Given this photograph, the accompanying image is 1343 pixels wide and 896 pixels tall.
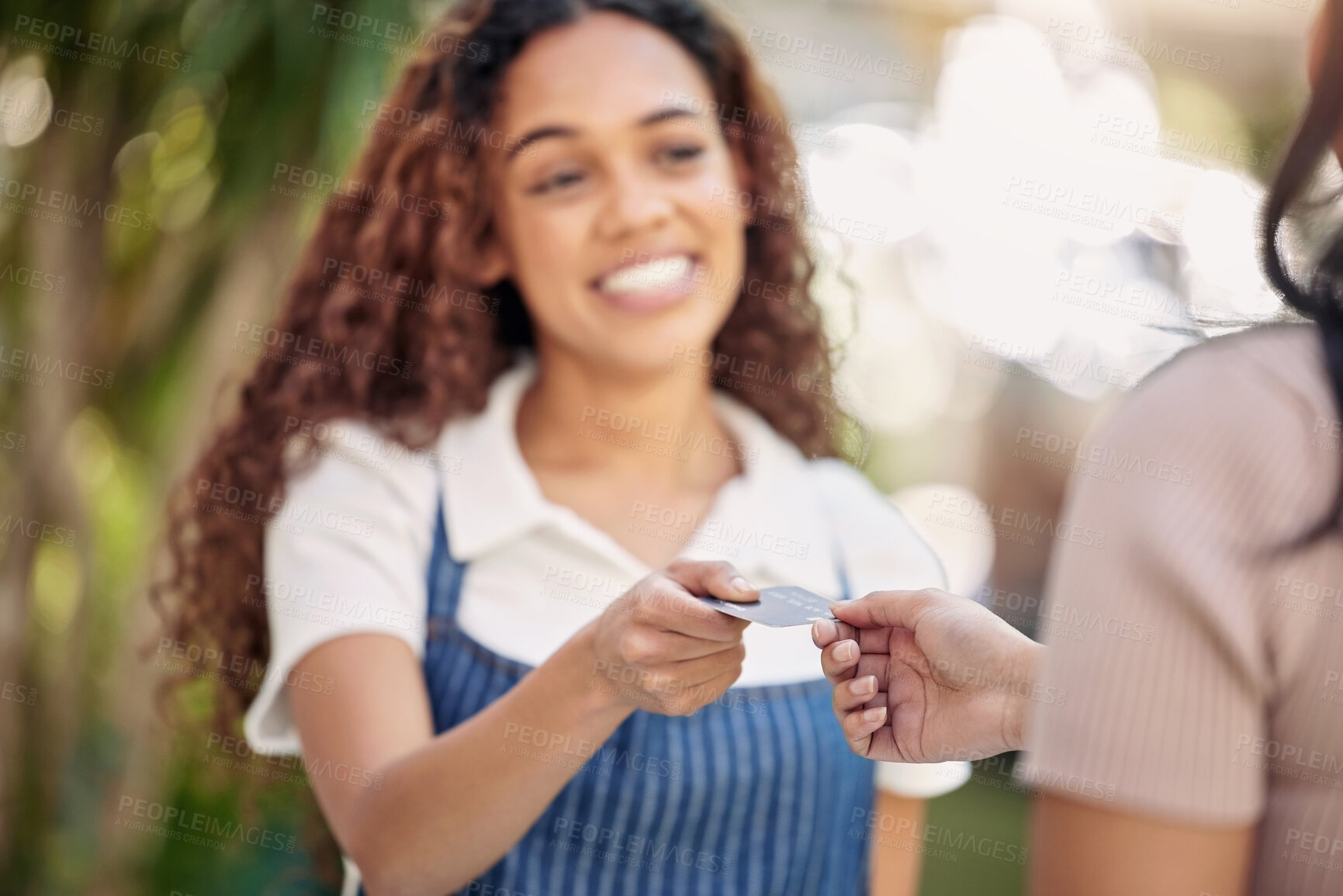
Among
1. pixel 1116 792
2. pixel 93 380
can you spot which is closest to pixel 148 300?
pixel 93 380

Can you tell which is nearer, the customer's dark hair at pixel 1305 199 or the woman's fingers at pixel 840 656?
the customer's dark hair at pixel 1305 199

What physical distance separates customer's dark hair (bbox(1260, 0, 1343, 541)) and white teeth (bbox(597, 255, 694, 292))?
0.59 meters

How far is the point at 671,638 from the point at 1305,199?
1.66 ft

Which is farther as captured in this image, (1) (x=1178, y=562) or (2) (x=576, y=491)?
(2) (x=576, y=491)

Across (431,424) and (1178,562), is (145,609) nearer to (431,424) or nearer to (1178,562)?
(431,424)

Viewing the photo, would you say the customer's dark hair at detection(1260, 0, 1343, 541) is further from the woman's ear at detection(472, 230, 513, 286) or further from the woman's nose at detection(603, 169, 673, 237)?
the woman's ear at detection(472, 230, 513, 286)

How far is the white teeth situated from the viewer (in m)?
1.08

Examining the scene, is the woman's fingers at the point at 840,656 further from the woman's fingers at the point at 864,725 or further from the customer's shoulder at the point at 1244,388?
the customer's shoulder at the point at 1244,388

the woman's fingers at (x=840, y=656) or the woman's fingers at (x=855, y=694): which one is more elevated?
the woman's fingers at (x=840, y=656)

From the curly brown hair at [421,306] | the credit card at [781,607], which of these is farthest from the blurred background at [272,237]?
the credit card at [781,607]

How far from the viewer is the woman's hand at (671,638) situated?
31.2 inches

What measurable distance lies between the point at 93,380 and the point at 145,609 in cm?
41

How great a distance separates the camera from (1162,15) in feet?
6.24

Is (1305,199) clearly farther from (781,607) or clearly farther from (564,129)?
(564,129)
